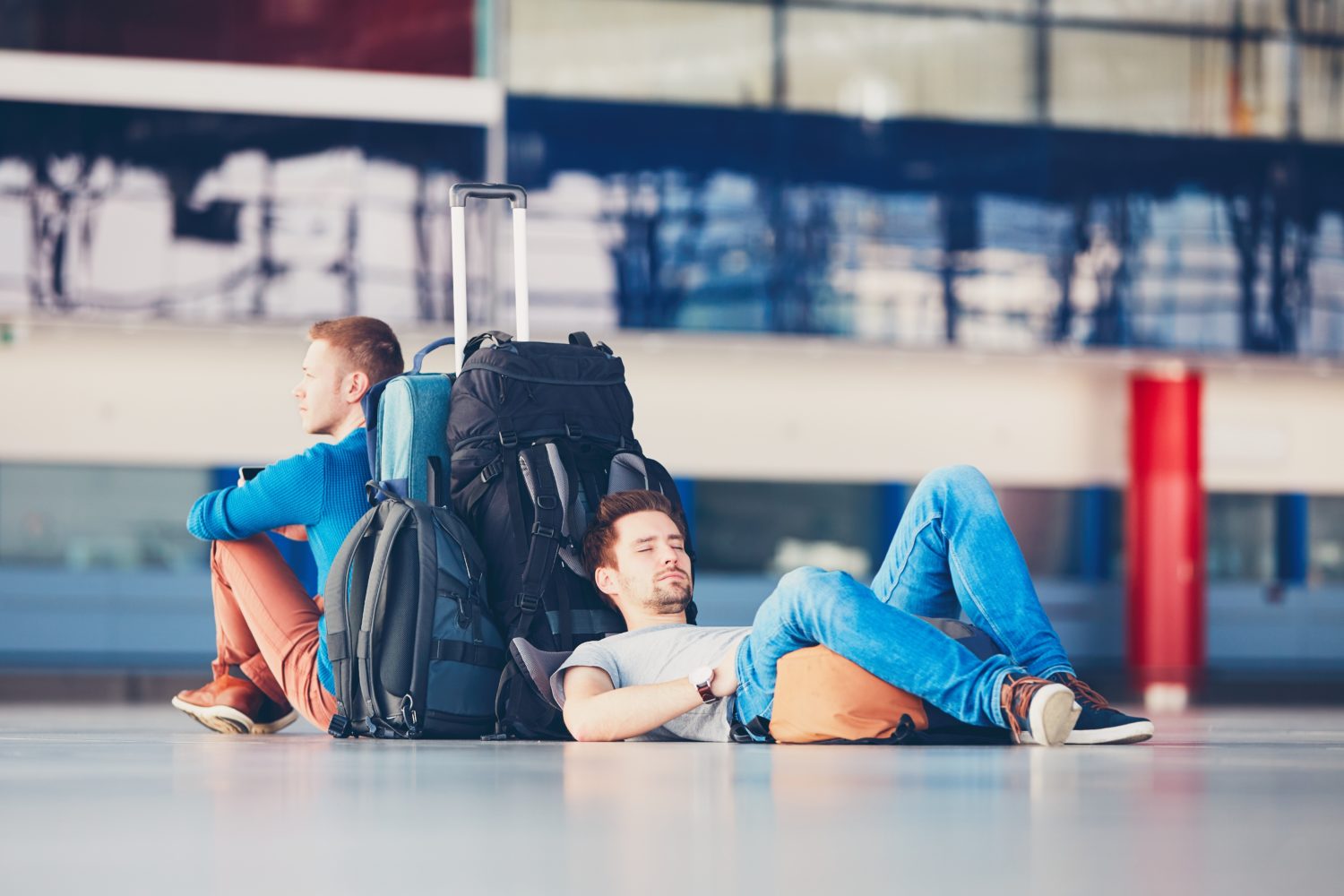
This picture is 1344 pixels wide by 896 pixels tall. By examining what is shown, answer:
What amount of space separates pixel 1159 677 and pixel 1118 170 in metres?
3.96

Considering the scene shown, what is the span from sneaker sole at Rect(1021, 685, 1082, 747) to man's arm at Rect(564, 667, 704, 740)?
676mm

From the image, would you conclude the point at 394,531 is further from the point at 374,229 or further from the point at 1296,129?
the point at 1296,129

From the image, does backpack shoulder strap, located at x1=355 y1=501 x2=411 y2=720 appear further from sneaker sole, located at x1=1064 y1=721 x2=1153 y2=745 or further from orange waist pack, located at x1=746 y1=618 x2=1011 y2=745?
sneaker sole, located at x1=1064 y1=721 x2=1153 y2=745

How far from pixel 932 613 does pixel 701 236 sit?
9426 millimetres

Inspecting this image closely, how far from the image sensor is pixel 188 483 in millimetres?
14133

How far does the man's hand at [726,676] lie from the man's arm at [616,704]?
6cm

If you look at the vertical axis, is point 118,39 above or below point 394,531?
above

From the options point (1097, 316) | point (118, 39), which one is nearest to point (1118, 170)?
point (1097, 316)

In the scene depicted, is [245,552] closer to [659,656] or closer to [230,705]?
[230,705]

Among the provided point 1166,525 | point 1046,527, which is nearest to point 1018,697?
point 1166,525

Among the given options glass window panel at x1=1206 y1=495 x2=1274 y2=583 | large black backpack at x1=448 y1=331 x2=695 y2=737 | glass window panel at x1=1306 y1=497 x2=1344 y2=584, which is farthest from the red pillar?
large black backpack at x1=448 y1=331 x2=695 y2=737

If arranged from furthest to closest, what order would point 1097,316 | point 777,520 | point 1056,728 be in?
point 777,520
point 1097,316
point 1056,728

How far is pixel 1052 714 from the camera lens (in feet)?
11.1

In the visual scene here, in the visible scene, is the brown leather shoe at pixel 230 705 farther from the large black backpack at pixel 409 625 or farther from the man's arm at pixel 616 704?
the man's arm at pixel 616 704
